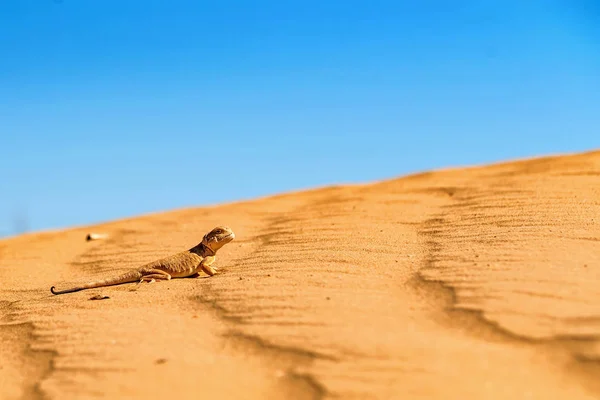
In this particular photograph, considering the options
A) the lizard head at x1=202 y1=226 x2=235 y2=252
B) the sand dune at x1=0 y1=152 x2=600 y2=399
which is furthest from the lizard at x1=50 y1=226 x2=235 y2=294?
the sand dune at x1=0 y1=152 x2=600 y2=399

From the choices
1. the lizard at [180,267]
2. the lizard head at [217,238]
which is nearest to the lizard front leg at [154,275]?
the lizard at [180,267]

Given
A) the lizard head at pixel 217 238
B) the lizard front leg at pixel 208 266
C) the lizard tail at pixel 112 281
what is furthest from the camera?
the lizard head at pixel 217 238

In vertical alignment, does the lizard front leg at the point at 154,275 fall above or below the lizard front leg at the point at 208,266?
below

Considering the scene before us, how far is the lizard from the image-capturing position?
18.6ft

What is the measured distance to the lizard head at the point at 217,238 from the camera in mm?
6195

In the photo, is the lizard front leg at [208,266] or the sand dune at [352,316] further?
the lizard front leg at [208,266]

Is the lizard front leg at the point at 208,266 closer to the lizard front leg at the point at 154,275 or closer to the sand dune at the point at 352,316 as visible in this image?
the sand dune at the point at 352,316

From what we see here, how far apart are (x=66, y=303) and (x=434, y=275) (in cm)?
235

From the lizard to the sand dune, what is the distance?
16 cm

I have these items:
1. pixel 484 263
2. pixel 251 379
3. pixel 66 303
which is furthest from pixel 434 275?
pixel 66 303

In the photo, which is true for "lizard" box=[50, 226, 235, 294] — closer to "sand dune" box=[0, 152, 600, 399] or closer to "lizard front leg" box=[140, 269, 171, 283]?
"lizard front leg" box=[140, 269, 171, 283]

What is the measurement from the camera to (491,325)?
3422 millimetres

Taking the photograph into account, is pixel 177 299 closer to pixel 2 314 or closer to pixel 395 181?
pixel 2 314

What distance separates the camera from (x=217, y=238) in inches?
246
